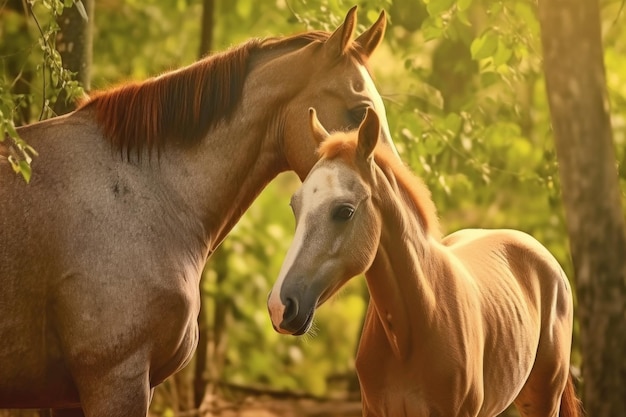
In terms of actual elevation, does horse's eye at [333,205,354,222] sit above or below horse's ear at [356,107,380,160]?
below

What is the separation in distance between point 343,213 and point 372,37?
3.62ft

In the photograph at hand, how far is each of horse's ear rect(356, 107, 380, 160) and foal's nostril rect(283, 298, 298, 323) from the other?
65 centimetres

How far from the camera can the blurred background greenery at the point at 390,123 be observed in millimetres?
6906

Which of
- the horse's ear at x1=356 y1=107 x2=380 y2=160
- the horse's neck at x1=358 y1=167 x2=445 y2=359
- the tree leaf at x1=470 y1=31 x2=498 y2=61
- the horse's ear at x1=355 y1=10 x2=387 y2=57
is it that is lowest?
the horse's neck at x1=358 y1=167 x2=445 y2=359

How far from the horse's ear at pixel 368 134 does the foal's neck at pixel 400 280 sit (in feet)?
0.55

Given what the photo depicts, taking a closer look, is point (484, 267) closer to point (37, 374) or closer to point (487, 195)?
point (37, 374)

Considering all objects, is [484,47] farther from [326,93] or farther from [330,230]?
[330,230]

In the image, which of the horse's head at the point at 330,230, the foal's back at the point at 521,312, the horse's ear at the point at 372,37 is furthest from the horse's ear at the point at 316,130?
the foal's back at the point at 521,312

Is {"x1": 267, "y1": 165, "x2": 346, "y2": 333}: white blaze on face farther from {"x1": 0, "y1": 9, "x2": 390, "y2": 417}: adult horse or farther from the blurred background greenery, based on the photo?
the blurred background greenery

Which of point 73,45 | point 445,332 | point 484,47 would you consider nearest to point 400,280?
point 445,332

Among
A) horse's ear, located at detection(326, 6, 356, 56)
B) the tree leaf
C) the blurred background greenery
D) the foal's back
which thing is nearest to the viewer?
horse's ear, located at detection(326, 6, 356, 56)

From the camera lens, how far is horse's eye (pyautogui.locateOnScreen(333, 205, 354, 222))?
156 inches

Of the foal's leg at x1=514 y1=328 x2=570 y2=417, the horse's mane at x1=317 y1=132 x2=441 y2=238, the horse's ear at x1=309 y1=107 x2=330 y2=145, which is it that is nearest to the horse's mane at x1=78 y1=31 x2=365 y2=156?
the horse's ear at x1=309 y1=107 x2=330 y2=145

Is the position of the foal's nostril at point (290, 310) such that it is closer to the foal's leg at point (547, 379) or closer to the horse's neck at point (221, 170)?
the horse's neck at point (221, 170)
